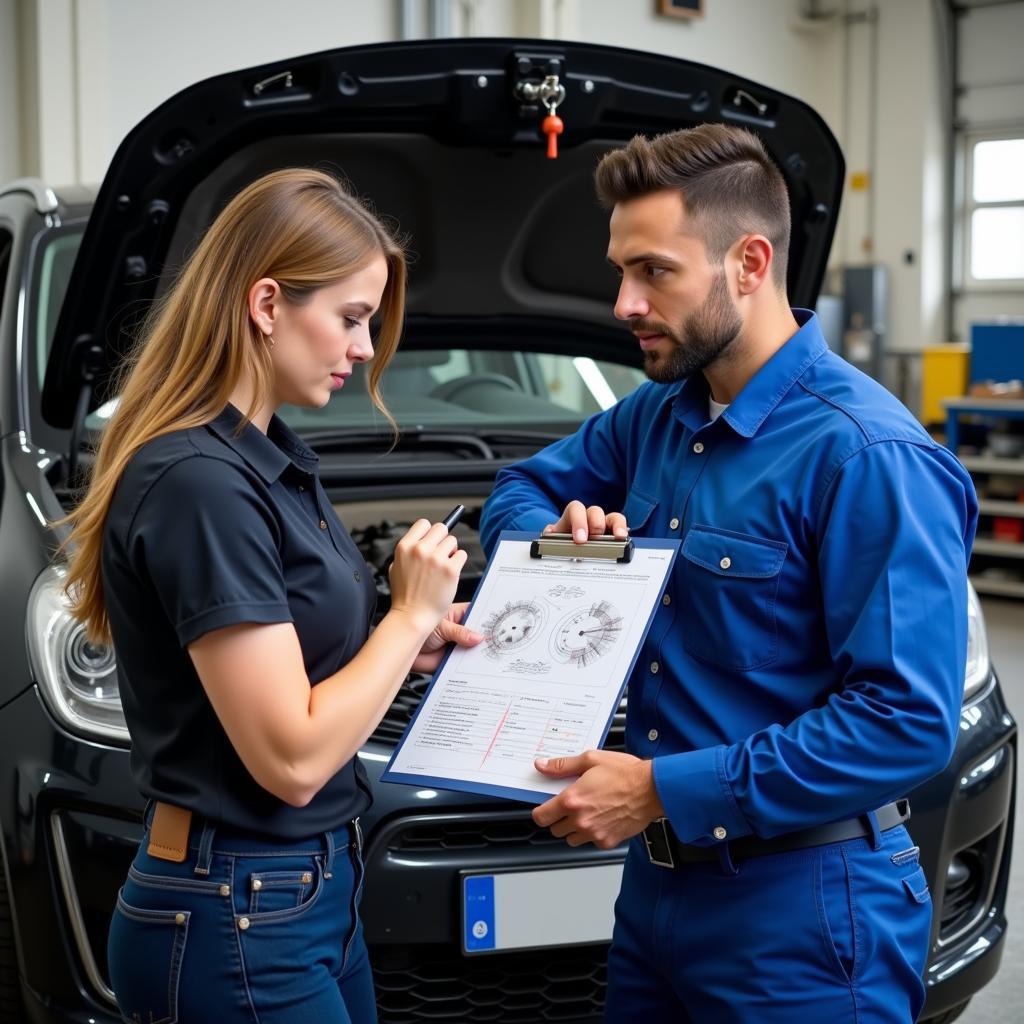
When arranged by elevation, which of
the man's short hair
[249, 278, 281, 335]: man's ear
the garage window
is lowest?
[249, 278, 281, 335]: man's ear

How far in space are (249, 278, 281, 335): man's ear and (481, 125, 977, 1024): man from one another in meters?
0.37

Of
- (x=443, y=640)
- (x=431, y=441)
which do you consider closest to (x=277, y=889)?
(x=443, y=640)

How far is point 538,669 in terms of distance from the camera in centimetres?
→ 144

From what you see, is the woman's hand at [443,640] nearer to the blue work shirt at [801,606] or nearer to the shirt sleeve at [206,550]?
the blue work shirt at [801,606]

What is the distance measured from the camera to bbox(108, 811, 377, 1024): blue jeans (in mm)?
1202

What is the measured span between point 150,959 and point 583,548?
601 mm

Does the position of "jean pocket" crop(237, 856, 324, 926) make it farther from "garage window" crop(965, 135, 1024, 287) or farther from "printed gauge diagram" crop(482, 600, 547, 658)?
"garage window" crop(965, 135, 1024, 287)

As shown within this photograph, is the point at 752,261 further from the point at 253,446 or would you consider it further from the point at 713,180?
the point at 253,446

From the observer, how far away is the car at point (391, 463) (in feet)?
6.00

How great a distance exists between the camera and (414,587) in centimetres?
129

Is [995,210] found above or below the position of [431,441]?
above

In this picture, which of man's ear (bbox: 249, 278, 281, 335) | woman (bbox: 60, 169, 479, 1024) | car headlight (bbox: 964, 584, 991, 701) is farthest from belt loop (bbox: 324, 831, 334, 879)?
car headlight (bbox: 964, 584, 991, 701)

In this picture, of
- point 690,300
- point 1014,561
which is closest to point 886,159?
point 1014,561

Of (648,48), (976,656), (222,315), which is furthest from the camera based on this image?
(648,48)
